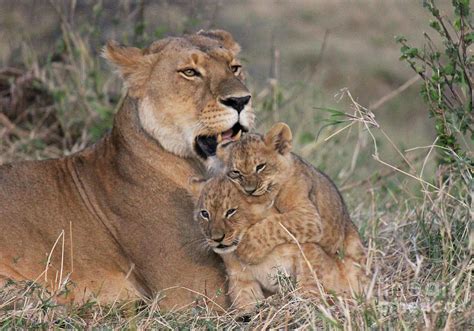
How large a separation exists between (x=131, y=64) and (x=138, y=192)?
2.17 feet

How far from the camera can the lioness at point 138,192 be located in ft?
16.3

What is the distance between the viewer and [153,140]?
17.2 ft

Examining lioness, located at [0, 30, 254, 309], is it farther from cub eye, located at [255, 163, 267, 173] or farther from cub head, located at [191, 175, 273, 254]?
cub eye, located at [255, 163, 267, 173]

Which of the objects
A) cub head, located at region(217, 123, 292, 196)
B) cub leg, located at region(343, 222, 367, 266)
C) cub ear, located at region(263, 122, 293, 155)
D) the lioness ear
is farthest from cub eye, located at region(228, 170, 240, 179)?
the lioness ear

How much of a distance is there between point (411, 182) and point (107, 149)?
4.38 meters

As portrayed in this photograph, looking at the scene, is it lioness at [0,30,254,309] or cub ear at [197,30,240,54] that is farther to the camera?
cub ear at [197,30,240,54]

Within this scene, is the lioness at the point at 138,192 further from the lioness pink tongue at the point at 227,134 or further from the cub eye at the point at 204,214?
the cub eye at the point at 204,214

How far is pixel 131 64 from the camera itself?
17.5 ft

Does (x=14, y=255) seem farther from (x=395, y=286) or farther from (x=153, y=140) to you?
(x=395, y=286)

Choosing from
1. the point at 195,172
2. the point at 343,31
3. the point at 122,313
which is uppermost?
the point at 195,172

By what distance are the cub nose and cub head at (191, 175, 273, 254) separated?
0.51 metres

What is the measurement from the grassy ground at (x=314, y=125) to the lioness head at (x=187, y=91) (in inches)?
19.3

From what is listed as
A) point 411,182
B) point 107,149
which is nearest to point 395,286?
point 107,149

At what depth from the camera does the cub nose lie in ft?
16.5
